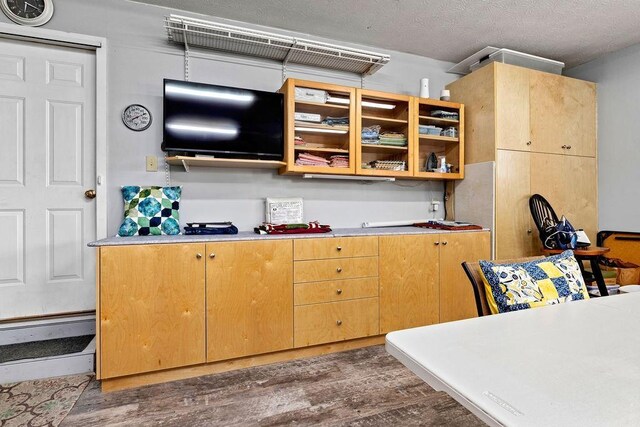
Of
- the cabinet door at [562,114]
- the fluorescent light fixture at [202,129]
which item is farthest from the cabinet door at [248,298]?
the cabinet door at [562,114]

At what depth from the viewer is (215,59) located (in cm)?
267

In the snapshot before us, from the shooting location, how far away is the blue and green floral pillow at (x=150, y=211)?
236 cm

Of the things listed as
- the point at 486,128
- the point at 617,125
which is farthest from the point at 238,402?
the point at 617,125

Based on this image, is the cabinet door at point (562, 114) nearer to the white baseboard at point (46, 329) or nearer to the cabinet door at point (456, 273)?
the cabinet door at point (456, 273)

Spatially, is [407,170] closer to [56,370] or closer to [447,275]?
[447,275]

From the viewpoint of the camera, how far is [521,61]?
3178 millimetres

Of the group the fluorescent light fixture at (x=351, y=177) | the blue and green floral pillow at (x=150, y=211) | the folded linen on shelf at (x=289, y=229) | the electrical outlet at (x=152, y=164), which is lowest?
the folded linen on shelf at (x=289, y=229)

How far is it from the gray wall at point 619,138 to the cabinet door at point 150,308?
3.95m

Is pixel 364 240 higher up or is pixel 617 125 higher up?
pixel 617 125

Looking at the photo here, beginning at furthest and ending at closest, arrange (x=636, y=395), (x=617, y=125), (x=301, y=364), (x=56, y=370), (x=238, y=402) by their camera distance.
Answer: (x=617, y=125) < (x=301, y=364) < (x=56, y=370) < (x=238, y=402) < (x=636, y=395)

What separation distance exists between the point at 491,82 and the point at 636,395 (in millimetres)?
2972

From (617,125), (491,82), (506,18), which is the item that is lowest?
(617,125)

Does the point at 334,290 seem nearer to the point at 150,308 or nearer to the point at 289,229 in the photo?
the point at 289,229

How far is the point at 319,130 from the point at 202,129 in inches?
36.2
